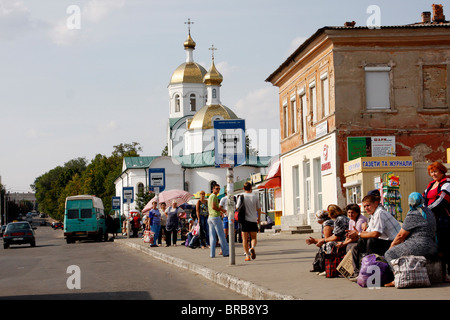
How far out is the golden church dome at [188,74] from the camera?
10225cm

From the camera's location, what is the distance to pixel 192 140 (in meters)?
99.5

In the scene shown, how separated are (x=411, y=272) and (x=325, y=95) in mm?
22970

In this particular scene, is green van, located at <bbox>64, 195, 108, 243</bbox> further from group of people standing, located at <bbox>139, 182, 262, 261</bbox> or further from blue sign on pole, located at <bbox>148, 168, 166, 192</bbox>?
group of people standing, located at <bbox>139, 182, 262, 261</bbox>

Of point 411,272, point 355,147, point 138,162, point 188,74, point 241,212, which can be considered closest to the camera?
point 411,272

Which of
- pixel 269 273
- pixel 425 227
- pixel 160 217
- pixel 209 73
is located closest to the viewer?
pixel 425 227

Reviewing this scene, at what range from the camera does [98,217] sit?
47.6 meters

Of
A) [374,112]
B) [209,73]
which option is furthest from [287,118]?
[209,73]

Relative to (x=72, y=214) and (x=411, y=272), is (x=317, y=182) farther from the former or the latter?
(x=411, y=272)

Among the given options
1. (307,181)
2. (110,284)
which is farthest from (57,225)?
(110,284)

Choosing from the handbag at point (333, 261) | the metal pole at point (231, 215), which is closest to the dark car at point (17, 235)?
the metal pole at point (231, 215)

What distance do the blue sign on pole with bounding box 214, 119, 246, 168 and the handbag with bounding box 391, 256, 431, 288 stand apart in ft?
21.1

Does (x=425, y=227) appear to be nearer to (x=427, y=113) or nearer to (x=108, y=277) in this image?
(x=108, y=277)

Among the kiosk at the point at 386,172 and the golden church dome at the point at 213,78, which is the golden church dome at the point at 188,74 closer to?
the golden church dome at the point at 213,78

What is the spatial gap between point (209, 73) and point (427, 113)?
226 feet
